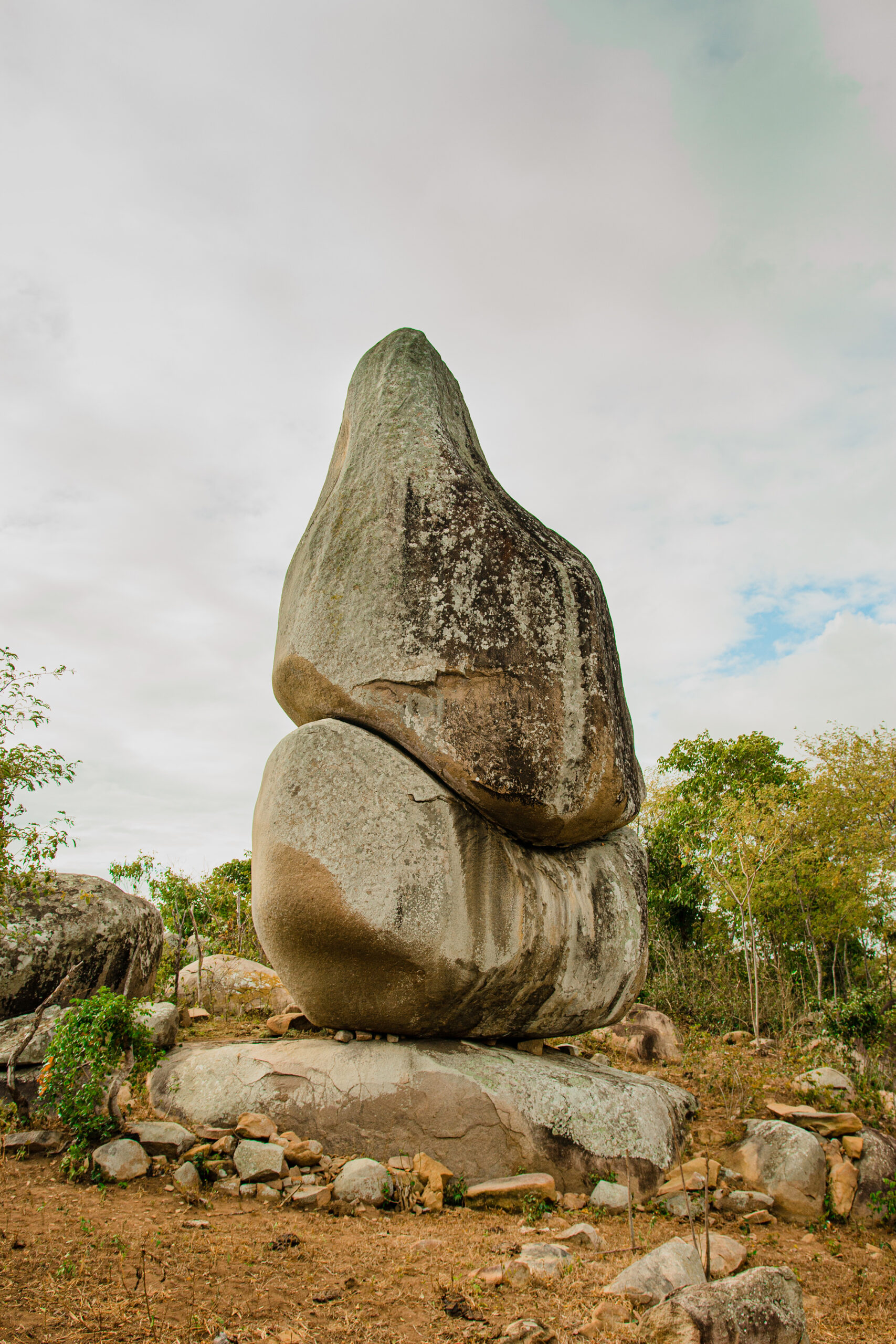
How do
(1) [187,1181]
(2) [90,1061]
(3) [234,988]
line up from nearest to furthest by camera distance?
(1) [187,1181] < (2) [90,1061] < (3) [234,988]

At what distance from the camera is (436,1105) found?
19.2 feet

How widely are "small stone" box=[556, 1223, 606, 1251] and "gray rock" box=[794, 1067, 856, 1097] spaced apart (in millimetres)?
3969

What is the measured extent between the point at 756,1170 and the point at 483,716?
3977 millimetres

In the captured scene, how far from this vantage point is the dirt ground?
3.34 m

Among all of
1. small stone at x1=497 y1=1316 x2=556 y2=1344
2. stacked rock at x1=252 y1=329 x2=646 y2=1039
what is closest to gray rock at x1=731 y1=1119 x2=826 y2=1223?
stacked rock at x1=252 y1=329 x2=646 y2=1039

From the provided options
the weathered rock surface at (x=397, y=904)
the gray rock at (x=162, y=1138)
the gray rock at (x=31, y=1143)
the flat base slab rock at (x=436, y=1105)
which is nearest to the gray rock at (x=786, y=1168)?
the flat base slab rock at (x=436, y=1105)

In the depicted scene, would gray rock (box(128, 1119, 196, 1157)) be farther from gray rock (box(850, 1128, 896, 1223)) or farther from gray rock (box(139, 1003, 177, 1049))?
gray rock (box(850, 1128, 896, 1223))

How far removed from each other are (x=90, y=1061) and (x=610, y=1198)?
3.59 meters

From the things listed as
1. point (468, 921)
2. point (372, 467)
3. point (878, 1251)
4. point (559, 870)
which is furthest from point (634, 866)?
point (372, 467)

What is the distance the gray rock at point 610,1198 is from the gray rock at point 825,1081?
3032mm

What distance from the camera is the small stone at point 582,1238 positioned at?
4582 millimetres

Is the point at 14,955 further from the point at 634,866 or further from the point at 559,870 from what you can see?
the point at 634,866

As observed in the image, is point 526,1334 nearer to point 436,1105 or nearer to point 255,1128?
point 436,1105

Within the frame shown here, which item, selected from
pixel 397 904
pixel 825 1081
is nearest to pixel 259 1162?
pixel 397 904
